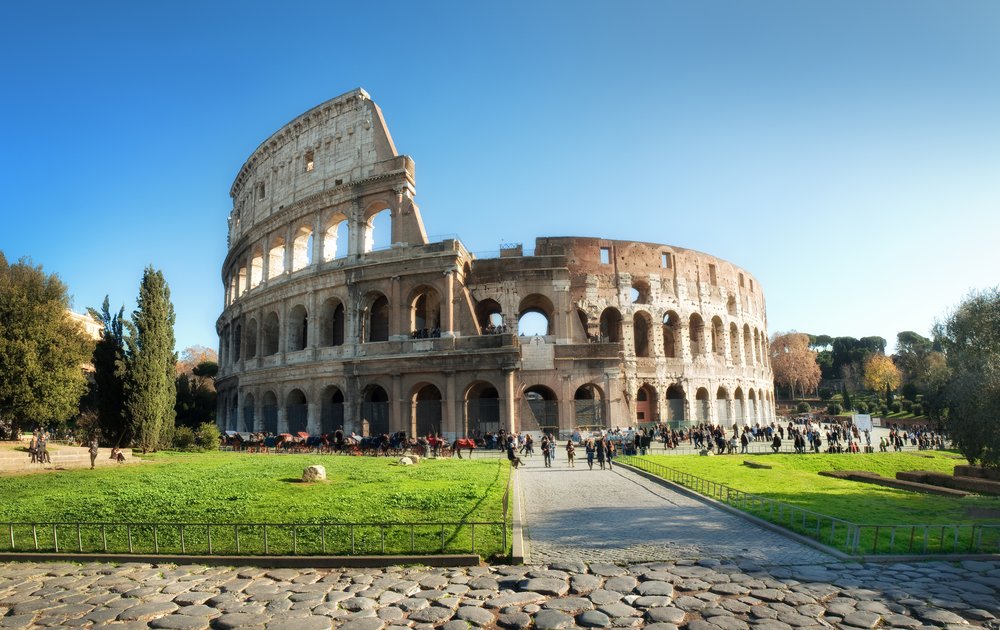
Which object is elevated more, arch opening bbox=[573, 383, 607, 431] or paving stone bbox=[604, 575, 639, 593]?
arch opening bbox=[573, 383, 607, 431]

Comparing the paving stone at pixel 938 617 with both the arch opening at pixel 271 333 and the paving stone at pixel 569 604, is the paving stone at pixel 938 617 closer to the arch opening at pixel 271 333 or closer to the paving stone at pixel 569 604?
the paving stone at pixel 569 604

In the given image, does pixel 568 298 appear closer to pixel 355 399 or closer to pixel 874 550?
pixel 355 399

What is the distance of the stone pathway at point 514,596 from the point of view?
562 cm

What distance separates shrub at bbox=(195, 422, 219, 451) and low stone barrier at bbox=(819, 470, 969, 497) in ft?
80.1

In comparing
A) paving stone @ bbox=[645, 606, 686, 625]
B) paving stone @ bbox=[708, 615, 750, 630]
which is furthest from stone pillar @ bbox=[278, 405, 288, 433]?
paving stone @ bbox=[708, 615, 750, 630]

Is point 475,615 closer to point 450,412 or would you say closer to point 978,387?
point 978,387

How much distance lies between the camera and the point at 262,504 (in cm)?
1106

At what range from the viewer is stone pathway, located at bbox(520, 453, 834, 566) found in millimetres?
8039

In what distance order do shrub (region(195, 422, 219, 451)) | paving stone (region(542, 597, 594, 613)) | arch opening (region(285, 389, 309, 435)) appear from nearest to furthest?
paving stone (region(542, 597, 594, 613)) → shrub (region(195, 422, 219, 451)) → arch opening (region(285, 389, 309, 435))

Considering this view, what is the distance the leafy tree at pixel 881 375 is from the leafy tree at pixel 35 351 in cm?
7434

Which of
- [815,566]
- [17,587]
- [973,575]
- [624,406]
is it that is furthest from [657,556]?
[624,406]

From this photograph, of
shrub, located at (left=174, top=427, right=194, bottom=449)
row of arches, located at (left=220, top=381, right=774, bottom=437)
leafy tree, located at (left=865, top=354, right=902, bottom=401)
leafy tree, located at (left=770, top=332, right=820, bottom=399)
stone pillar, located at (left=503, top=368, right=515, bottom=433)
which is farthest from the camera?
leafy tree, located at (left=770, top=332, right=820, bottom=399)

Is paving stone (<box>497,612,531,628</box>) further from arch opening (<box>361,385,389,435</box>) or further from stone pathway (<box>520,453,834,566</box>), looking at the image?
arch opening (<box>361,385,389,435</box>)

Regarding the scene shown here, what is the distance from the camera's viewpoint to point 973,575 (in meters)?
6.98
